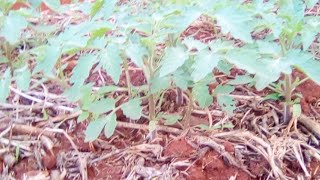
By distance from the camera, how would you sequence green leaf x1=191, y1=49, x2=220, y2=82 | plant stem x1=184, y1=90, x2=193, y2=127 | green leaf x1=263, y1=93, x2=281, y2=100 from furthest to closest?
green leaf x1=263, y1=93, x2=281, y2=100 < plant stem x1=184, y1=90, x2=193, y2=127 < green leaf x1=191, y1=49, x2=220, y2=82

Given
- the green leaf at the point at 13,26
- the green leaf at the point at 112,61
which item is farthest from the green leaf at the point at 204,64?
the green leaf at the point at 13,26

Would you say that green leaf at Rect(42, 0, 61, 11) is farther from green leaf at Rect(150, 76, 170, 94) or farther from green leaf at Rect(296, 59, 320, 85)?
green leaf at Rect(296, 59, 320, 85)

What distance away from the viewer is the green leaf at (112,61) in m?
1.29

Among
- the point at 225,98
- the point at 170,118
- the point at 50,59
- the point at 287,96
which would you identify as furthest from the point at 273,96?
the point at 50,59

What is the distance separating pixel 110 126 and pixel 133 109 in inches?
2.7

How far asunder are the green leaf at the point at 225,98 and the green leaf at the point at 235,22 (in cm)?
21

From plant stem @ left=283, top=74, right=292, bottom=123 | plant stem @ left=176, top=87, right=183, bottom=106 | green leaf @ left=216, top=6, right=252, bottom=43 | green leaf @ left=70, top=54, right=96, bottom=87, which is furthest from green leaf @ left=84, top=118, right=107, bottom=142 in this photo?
plant stem @ left=283, top=74, right=292, bottom=123

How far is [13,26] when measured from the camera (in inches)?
61.2

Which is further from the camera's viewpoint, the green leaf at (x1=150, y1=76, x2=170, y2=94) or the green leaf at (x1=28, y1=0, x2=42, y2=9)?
the green leaf at (x1=28, y1=0, x2=42, y2=9)

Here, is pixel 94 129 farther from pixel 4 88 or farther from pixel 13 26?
pixel 13 26

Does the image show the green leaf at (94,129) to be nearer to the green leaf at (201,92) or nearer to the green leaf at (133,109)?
the green leaf at (133,109)

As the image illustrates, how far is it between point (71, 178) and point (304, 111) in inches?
25.1

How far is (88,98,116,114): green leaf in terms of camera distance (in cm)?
143

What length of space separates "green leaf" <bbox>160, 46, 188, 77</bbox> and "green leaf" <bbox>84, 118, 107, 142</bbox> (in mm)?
226
